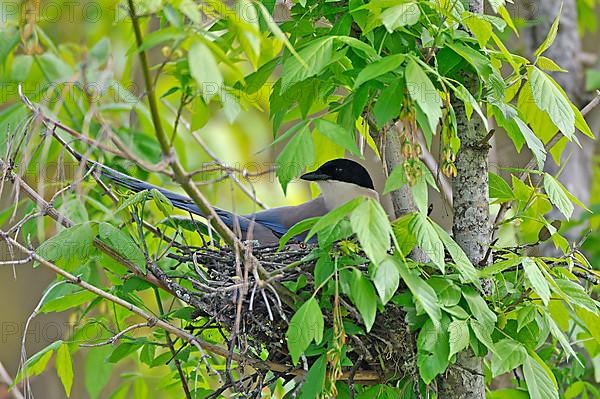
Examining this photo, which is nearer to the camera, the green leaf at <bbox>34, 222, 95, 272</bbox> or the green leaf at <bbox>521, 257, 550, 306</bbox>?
the green leaf at <bbox>521, 257, 550, 306</bbox>

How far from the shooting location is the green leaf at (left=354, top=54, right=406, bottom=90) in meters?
1.39

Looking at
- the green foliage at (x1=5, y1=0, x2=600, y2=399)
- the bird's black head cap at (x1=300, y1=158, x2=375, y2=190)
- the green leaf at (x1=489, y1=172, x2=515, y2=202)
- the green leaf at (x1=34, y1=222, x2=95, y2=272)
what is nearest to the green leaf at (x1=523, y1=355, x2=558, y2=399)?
the green foliage at (x1=5, y1=0, x2=600, y2=399)

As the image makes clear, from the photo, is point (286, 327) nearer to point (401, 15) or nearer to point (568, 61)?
point (401, 15)

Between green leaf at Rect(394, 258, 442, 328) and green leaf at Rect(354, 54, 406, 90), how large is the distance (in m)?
0.30

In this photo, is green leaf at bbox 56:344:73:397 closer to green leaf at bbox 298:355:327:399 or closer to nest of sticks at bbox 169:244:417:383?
nest of sticks at bbox 169:244:417:383

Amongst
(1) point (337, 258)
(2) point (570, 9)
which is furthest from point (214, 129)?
(1) point (337, 258)

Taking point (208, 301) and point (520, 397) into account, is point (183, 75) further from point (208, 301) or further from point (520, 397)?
point (520, 397)

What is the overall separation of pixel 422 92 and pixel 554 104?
33cm

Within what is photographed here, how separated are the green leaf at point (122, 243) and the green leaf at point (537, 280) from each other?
74cm

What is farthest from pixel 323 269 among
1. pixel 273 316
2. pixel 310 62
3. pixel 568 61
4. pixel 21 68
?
A: pixel 568 61

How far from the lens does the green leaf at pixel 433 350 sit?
5.08 ft

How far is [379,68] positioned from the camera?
4.59 ft

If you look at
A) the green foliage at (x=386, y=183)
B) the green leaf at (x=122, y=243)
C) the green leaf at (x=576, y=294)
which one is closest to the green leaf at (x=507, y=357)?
the green foliage at (x=386, y=183)

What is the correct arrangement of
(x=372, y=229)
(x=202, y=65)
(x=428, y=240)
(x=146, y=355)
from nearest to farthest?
(x=202, y=65) → (x=372, y=229) → (x=428, y=240) → (x=146, y=355)
